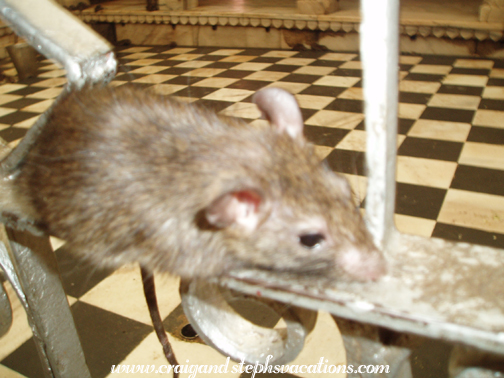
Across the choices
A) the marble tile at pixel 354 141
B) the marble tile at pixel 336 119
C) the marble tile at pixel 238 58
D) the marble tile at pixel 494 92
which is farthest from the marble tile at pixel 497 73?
the marble tile at pixel 238 58

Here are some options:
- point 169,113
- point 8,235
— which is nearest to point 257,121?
point 169,113

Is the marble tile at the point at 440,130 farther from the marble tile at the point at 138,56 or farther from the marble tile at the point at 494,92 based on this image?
the marble tile at the point at 138,56

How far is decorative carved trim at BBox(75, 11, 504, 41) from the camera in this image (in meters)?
4.52

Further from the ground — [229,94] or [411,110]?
[229,94]

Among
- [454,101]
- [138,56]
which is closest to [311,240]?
[454,101]

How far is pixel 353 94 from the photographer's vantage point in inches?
154

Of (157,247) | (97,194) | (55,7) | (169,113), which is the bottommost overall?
(157,247)

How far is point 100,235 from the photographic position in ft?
2.96

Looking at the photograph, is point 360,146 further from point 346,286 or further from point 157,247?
point 346,286

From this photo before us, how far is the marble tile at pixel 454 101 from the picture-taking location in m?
3.52

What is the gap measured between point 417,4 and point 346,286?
5876mm

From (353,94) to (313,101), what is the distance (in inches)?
15.5

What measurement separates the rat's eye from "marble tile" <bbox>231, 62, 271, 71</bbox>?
13.6ft

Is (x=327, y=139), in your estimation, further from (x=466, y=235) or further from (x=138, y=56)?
(x=138, y=56)
